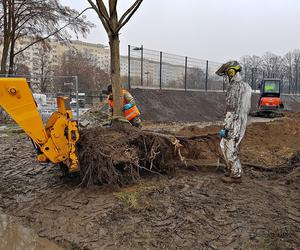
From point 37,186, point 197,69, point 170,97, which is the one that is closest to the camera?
point 37,186

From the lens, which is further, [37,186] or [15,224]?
[37,186]

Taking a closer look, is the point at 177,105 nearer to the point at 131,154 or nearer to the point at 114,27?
the point at 114,27

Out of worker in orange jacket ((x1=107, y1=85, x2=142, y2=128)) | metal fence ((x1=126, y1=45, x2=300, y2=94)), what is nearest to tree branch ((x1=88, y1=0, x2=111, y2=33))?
worker in orange jacket ((x1=107, y1=85, x2=142, y2=128))

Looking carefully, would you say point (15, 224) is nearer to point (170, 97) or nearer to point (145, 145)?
point (145, 145)

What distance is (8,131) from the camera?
10.9m

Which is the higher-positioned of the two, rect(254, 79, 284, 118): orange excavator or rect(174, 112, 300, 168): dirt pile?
rect(254, 79, 284, 118): orange excavator

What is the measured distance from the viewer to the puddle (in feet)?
10.8

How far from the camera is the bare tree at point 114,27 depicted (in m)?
5.41

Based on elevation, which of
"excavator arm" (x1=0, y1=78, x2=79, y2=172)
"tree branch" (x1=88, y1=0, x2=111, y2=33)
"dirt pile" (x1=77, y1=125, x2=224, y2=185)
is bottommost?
"dirt pile" (x1=77, y1=125, x2=224, y2=185)

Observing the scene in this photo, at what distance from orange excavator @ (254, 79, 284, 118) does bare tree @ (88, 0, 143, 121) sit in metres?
16.6

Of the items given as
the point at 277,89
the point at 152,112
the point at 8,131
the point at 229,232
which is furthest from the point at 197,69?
the point at 229,232

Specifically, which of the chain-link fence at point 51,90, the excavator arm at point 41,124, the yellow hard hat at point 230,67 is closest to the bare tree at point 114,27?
the excavator arm at point 41,124

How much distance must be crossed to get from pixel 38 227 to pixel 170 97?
15900 mm

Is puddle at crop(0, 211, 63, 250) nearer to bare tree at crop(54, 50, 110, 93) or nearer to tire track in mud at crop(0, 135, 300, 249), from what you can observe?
tire track in mud at crop(0, 135, 300, 249)
